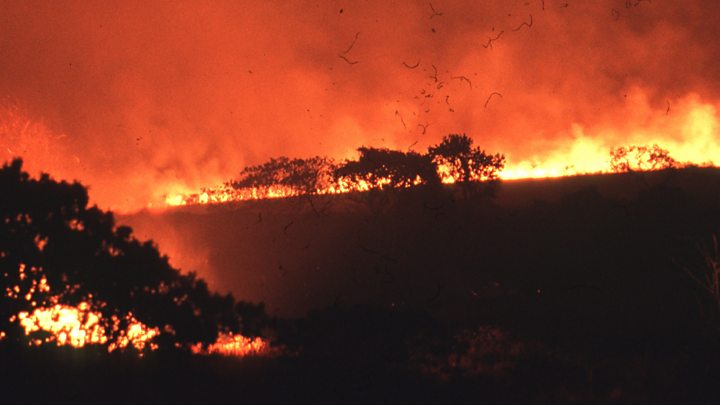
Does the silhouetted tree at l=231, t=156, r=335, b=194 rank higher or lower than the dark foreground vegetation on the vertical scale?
higher

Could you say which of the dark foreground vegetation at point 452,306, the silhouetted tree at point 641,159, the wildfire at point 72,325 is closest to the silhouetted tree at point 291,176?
the dark foreground vegetation at point 452,306

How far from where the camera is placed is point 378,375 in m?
15.4

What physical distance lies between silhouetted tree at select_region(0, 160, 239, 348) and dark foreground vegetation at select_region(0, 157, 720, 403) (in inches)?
35.0

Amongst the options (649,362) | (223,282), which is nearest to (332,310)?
(649,362)

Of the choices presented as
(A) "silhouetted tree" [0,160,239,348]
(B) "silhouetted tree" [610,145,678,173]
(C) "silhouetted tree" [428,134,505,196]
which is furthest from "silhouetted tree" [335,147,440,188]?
(A) "silhouetted tree" [0,160,239,348]

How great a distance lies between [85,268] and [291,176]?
7740cm

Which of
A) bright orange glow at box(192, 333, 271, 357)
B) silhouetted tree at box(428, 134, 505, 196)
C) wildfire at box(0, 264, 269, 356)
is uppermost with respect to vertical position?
silhouetted tree at box(428, 134, 505, 196)

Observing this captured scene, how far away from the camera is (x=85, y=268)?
14.3 meters

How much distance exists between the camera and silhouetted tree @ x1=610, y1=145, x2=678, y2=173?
73.3m

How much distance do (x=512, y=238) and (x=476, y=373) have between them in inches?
1330

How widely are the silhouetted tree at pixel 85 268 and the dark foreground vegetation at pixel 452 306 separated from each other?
2.92 feet

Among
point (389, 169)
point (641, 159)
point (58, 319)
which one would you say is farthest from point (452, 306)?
point (641, 159)

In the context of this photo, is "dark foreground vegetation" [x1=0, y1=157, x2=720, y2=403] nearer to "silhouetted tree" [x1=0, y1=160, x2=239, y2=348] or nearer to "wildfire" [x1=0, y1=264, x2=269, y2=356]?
"wildfire" [x1=0, y1=264, x2=269, y2=356]

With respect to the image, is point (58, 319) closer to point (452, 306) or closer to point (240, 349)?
point (240, 349)
